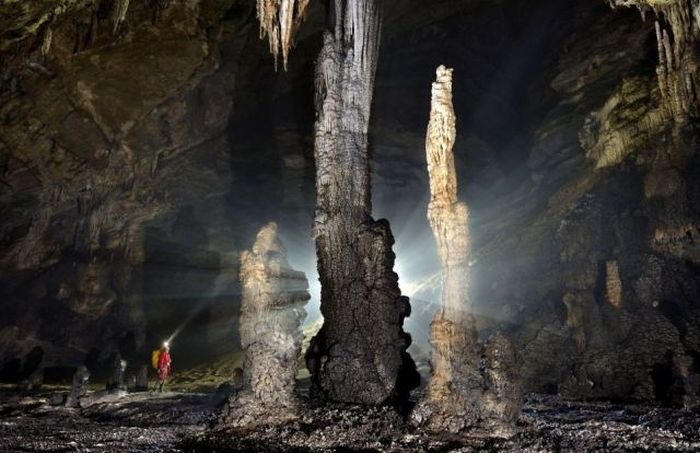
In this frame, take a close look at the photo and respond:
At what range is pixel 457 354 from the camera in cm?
675

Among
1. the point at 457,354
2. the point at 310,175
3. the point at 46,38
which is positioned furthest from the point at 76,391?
the point at 310,175

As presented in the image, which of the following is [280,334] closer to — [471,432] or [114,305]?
[471,432]

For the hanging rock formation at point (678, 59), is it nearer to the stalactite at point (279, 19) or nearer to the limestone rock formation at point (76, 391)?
the stalactite at point (279, 19)

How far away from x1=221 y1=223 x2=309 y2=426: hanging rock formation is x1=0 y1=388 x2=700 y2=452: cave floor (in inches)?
14.6

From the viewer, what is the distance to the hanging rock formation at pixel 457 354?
6371mm

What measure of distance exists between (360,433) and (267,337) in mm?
2151

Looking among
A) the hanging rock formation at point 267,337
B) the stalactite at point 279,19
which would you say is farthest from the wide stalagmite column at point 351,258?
the stalactite at point 279,19

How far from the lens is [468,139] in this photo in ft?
68.9

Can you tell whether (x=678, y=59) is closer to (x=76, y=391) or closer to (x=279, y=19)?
(x=279, y=19)

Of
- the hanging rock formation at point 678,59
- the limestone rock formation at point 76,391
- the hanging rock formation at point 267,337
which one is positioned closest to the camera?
the hanging rock formation at point 267,337

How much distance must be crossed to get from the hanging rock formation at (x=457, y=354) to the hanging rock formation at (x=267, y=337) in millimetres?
2080

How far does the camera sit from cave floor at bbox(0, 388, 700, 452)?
562 centimetres

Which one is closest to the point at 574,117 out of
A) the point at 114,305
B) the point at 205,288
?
the point at 205,288

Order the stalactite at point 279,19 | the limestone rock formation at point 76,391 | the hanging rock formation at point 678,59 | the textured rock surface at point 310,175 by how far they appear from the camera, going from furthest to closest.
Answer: the textured rock surface at point 310,175 < the hanging rock formation at point 678,59 < the limestone rock formation at point 76,391 < the stalactite at point 279,19
